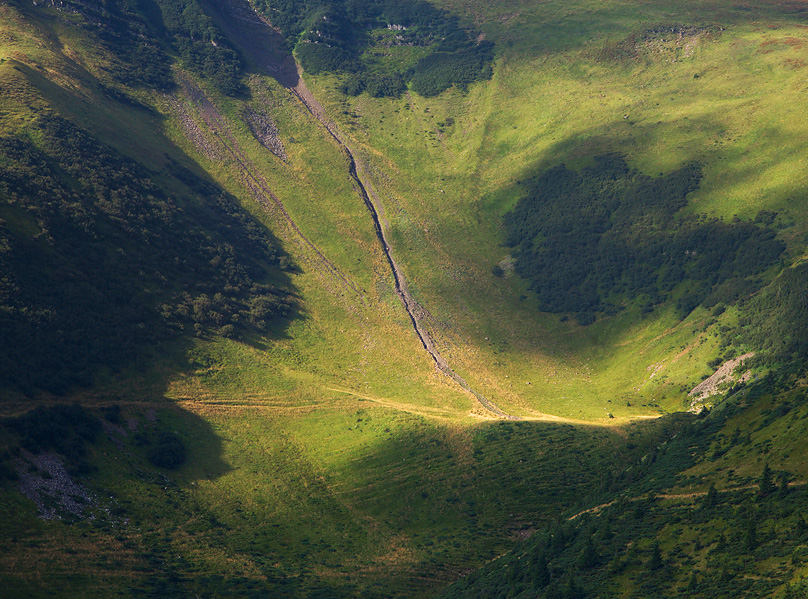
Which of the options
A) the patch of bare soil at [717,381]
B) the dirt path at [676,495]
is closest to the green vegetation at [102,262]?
the dirt path at [676,495]

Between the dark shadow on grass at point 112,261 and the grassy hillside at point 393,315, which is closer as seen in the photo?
the grassy hillside at point 393,315

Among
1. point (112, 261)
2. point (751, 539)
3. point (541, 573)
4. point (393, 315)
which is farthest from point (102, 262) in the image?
point (751, 539)

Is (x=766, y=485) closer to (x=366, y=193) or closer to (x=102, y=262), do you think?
(x=102, y=262)

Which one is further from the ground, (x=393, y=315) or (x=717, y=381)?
(x=393, y=315)

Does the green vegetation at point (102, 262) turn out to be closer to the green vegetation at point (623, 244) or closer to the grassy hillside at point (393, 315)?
the grassy hillside at point (393, 315)

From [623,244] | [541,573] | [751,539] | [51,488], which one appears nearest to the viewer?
[751,539]

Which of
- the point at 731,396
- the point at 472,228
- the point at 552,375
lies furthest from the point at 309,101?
the point at 731,396

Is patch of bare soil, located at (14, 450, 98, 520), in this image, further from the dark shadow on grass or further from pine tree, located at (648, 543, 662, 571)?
pine tree, located at (648, 543, 662, 571)

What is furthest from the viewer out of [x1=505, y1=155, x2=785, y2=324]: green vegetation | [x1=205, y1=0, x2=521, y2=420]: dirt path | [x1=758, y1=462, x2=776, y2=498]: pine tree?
[x1=505, y1=155, x2=785, y2=324]: green vegetation

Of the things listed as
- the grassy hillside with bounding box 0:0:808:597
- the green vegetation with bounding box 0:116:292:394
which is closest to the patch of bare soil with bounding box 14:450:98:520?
the grassy hillside with bounding box 0:0:808:597
